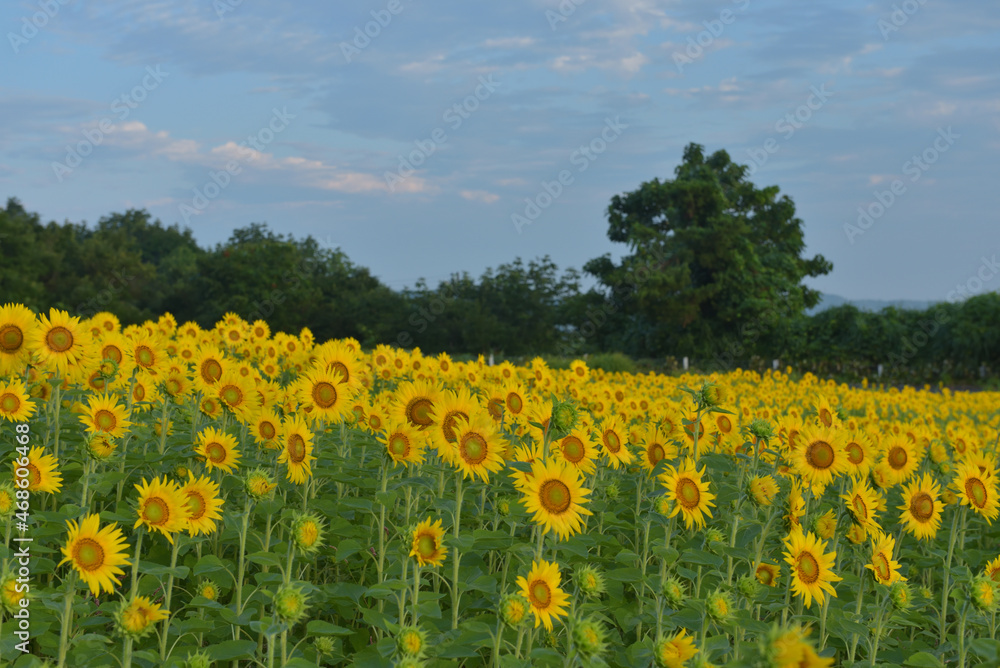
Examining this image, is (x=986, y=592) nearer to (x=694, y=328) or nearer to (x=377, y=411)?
(x=377, y=411)

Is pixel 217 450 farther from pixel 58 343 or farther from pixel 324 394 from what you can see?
pixel 58 343

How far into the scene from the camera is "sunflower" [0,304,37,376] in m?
4.44

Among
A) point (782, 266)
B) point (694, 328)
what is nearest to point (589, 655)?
point (694, 328)

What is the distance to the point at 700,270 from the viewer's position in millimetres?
40281

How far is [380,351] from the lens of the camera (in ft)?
25.4

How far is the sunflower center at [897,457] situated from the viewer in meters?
5.20

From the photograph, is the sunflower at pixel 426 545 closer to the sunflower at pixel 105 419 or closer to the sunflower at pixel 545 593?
the sunflower at pixel 545 593

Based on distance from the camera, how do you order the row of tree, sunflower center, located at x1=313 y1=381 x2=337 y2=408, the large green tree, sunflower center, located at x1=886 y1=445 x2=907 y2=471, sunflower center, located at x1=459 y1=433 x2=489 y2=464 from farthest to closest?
the large green tree, the row of tree, sunflower center, located at x1=886 y1=445 x2=907 y2=471, sunflower center, located at x1=313 y1=381 x2=337 y2=408, sunflower center, located at x1=459 y1=433 x2=489 y2=464

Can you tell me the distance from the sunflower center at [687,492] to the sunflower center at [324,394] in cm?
198

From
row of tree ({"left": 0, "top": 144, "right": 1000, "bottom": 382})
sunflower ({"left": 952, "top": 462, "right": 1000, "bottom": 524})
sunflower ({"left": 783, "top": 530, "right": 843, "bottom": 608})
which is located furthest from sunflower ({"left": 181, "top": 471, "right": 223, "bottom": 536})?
row of tree ({"left": 0, "top": 144, "right": 1000, "bottom": 382})

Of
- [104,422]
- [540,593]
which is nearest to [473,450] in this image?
[540,593]

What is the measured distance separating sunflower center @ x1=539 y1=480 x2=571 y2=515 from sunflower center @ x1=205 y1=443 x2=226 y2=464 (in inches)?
70.3

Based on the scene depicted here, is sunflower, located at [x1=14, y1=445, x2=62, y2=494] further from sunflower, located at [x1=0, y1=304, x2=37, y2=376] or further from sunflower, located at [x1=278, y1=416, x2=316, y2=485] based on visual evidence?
sunflower, located at [x1=278, y1=416, x2=316, y2=485]

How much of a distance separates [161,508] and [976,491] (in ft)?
14.4
